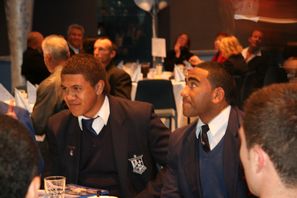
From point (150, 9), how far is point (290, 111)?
8720mm

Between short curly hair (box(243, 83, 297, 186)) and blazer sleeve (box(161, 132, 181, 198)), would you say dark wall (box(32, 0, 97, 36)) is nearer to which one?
blazer sleeve (box(161, 132, 181, 198))

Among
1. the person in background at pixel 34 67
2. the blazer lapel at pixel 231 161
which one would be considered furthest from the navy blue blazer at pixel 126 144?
the person in background at pixel 34 67

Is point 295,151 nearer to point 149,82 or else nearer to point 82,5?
point 149,82

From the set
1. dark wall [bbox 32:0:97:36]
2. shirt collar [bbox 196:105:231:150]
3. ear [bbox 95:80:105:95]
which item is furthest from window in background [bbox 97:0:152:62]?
shirt collar [bbox 196:105:231:150]

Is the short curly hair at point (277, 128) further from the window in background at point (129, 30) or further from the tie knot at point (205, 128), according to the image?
the window in background at point (129, 30)

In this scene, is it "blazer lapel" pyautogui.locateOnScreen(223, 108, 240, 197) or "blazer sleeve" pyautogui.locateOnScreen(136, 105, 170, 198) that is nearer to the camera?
"blazer lapel" pyautogui.locateOnScreen(223, 108, 240, 197)

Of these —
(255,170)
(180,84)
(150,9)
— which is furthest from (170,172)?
(150,9)

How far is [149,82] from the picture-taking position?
6.79m

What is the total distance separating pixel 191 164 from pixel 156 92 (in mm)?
4252

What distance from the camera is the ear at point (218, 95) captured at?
2.87m

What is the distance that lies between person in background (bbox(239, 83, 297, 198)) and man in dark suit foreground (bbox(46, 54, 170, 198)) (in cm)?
138

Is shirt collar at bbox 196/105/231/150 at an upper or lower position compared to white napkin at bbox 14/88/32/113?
upper

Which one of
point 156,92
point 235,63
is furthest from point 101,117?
point 235,63

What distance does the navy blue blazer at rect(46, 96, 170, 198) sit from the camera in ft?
9.15
